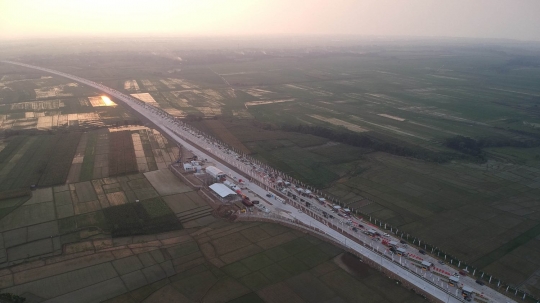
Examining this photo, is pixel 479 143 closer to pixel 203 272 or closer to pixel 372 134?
pixel 372 134

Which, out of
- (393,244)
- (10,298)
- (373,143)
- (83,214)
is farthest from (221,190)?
(373,143)

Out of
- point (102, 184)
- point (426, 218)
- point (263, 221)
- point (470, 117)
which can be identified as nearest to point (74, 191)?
point (102, 184)

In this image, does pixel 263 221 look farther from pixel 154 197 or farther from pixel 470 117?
pixel 470 117

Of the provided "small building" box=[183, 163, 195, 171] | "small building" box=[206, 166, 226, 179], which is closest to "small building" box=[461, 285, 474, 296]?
"small building" box=[206, 166, 226, 179]

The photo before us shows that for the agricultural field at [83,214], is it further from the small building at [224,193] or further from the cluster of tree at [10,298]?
the cluster of tree at [10,298]

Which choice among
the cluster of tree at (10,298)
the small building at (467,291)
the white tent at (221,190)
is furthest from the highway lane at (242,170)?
the cluster of tree at (10,298)

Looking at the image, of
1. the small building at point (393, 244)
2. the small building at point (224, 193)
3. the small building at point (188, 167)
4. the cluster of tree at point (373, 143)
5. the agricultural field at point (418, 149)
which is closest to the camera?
the small building at point (393, 244)

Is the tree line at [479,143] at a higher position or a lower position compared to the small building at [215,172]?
lower
